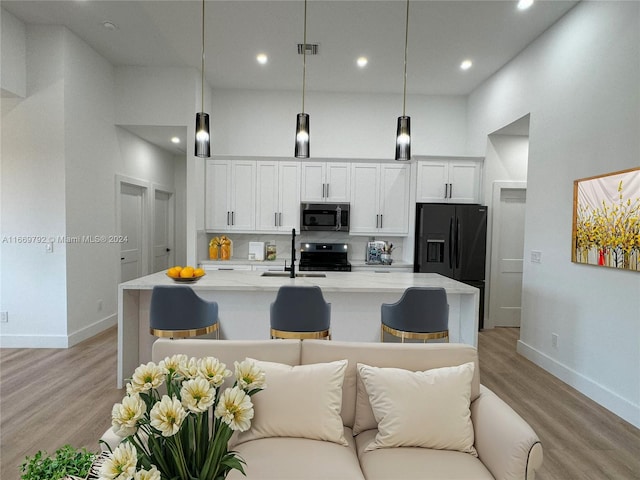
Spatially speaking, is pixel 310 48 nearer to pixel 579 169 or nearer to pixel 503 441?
pixel 579 169

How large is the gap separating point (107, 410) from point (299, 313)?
5.28ft

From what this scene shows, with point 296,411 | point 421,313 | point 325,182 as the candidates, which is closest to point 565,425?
point 421,313

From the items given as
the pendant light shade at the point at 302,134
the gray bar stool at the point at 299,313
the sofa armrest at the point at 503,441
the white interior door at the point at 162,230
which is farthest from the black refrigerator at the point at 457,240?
the white interior door at the point at 162,230

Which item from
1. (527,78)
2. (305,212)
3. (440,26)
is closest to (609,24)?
(527,78)

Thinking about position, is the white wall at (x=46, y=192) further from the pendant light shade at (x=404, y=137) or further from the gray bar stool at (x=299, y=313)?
the pendant light shade at (x=404, y=137)

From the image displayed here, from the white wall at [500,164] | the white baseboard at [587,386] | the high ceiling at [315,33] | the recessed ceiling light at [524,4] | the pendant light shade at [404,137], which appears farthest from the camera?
the white wall at [500,164]

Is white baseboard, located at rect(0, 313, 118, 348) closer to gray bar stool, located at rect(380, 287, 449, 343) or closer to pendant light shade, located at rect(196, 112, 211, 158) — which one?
pendant light shade, located at rect(196, 112, 211, 158)

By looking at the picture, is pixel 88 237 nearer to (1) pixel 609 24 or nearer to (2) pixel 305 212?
(2) pixel 305 212

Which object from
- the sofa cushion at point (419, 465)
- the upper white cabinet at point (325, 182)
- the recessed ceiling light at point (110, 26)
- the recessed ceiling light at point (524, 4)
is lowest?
the sofa cushion at point (419, 465)

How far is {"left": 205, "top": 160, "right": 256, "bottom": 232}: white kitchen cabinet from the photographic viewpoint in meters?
5.45

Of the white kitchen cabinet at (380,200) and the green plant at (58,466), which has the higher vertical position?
the white kitchen cabinet at (380,200)

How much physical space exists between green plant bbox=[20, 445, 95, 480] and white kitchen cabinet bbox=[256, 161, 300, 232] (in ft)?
14.7

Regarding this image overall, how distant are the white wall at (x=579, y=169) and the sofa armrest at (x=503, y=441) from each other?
1.88 metres

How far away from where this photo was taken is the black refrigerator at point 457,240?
4.98 m
